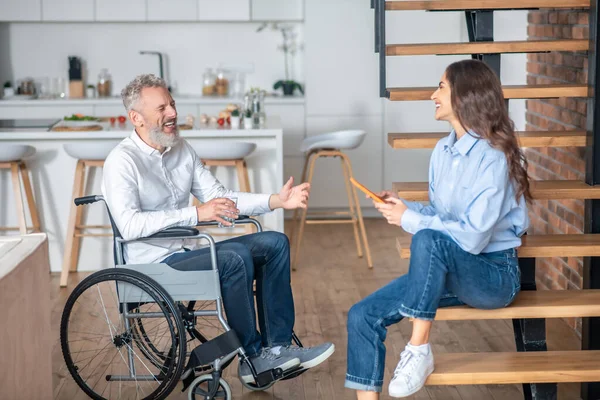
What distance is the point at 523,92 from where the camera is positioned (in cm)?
358

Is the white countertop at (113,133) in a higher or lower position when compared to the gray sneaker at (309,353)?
higher

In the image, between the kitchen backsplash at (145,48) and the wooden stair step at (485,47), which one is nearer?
the wooden stair step at (485,47)

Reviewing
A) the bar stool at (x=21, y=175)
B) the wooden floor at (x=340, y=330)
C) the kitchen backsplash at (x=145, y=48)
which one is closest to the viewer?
the wooden floor at (x=340, y=330)

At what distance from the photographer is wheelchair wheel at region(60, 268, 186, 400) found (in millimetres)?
3145

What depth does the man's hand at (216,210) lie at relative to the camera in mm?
3288

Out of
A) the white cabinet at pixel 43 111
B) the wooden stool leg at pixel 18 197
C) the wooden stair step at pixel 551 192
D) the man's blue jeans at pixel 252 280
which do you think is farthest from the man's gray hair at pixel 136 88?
the white cabinet at pixel 43 111

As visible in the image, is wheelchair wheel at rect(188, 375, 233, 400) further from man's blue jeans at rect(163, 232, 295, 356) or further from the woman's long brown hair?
the woman's long brown hair

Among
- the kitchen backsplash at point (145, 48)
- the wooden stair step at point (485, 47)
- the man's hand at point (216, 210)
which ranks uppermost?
the kitchen backsplash at point (145, 48)

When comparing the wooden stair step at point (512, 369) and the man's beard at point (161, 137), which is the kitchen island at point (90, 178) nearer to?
the man's beard at point (161, 137)

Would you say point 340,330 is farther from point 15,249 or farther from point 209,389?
point 15,249

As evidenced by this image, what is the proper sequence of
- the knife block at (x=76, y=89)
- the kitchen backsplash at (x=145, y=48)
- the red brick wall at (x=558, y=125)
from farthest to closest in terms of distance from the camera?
the kitchen backsplash at (x=145, y=48) < the knife block at (x=76, y=89) < the red brick wall at (x=558, y=125)

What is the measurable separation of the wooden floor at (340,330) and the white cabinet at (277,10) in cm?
195

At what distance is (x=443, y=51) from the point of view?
3.60 metres

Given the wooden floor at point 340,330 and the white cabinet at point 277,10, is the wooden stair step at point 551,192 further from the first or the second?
the white cabinet at point 277,10
